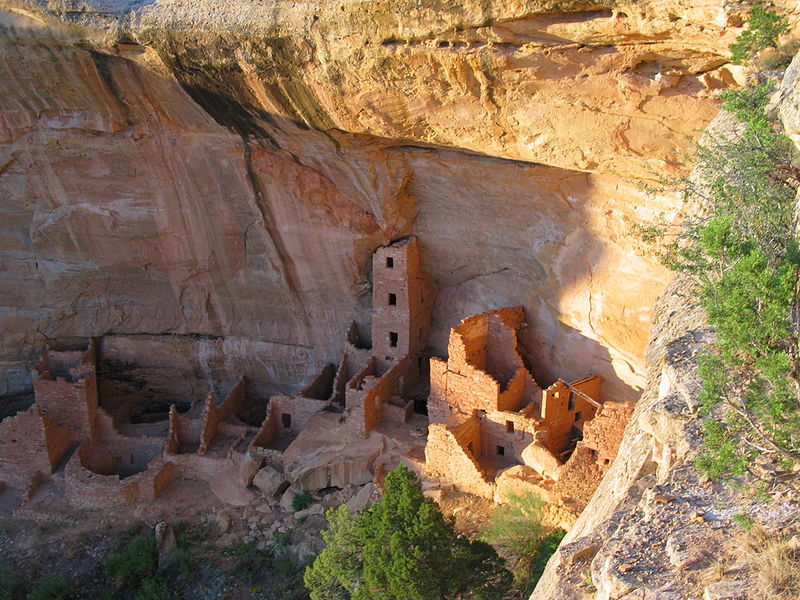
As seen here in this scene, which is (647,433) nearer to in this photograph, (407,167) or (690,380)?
(690,380)

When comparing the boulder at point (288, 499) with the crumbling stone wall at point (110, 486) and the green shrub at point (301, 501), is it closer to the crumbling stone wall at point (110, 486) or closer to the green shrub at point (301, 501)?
the green shrub at point (301, 501)

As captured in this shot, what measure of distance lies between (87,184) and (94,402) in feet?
10.8

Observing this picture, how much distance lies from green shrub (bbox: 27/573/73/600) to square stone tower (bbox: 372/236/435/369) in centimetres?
518

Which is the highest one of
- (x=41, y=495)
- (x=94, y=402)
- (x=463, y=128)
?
(x=463, y=128)

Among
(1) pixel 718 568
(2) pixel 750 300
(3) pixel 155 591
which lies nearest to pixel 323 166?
(3) pixel 155 591

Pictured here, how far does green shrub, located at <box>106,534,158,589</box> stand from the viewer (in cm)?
1184

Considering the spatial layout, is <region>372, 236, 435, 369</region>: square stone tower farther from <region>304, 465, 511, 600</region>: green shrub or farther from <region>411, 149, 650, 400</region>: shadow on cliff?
<region>304, 465, 511, 600</region>: green shrub

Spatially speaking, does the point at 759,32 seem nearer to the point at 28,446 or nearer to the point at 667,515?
the point at 667,515

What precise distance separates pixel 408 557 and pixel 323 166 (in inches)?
227

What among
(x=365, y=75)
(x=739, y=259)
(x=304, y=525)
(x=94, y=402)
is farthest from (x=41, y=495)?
(x=739, y=259)

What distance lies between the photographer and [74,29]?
1069 centimetres

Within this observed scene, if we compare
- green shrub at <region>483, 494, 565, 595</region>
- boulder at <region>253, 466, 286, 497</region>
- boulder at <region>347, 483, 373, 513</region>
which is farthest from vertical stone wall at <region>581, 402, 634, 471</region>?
boulder at <region>253, 466, 286, 497</region>

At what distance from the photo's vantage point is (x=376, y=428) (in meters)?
12.4

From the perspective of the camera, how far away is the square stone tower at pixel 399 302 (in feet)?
42.0
